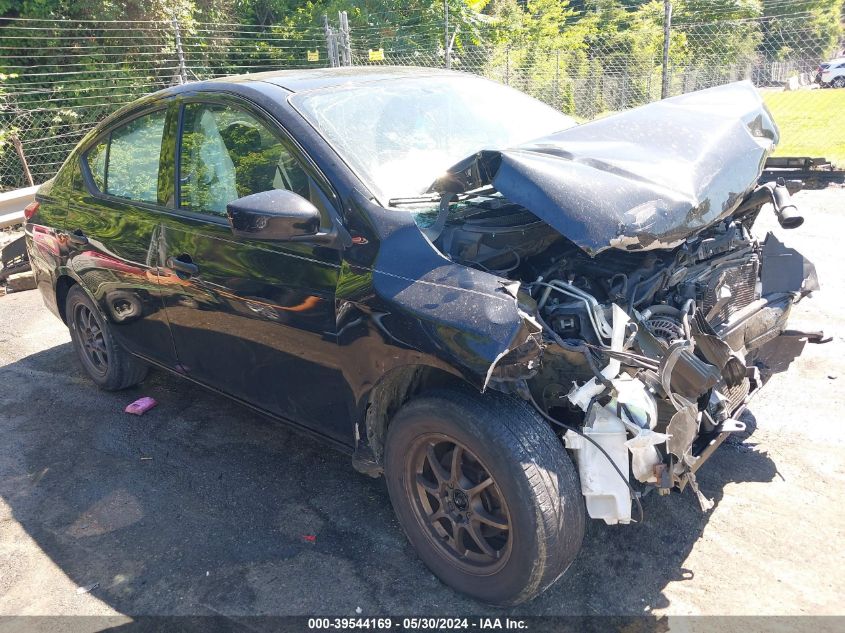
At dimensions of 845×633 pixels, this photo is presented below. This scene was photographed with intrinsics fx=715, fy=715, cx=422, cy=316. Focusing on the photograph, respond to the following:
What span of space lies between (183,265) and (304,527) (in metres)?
1.40

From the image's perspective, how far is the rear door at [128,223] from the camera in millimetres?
3791

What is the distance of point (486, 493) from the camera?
2.64 metres

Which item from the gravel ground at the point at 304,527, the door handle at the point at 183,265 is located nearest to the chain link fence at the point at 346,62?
the gravel ground at the point at 304,527

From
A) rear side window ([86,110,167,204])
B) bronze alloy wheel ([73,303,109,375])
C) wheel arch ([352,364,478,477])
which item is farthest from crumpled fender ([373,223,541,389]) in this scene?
bronze alloy wheel ([73,303,109,375])

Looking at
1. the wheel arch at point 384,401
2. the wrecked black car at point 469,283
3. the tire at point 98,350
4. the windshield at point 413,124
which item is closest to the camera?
the wrecked black car at point 469,283

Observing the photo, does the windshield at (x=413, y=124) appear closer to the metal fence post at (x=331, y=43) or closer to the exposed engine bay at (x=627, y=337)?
the exposed engine bay at (x=627, y=337)

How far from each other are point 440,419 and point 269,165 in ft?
4.77

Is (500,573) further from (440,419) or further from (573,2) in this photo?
(573,2)

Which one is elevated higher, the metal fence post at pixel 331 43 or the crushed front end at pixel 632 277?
the metal fence post at pixel 331 43

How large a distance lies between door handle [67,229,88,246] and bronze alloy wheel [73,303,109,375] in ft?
1.55

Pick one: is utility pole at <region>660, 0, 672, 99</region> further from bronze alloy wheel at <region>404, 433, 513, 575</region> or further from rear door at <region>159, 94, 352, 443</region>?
bronze alloy wheel at <region>404, 433, 513, 575</region>

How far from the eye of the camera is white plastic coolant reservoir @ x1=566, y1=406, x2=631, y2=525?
2.45 meters

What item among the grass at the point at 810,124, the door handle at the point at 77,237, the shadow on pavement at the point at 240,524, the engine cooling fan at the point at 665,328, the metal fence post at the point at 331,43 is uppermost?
the metal fence post at the point at 331,43

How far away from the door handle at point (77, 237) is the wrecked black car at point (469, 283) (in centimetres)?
39
